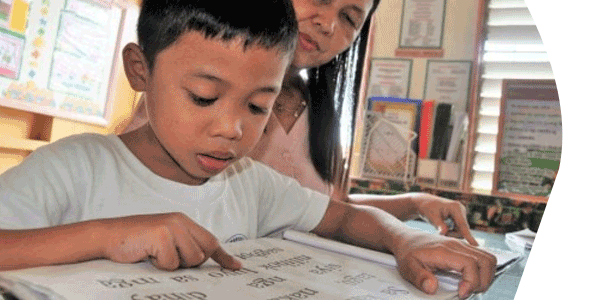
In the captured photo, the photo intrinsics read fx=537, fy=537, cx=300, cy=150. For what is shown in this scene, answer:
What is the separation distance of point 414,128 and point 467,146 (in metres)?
0.04

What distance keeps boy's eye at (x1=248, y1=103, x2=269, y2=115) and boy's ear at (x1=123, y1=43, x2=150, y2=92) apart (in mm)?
53

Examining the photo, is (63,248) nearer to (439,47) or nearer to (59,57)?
(59,57)

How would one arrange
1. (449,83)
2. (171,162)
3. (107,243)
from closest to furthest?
1. (107,243)
2. (171,162)
3. (449,83)

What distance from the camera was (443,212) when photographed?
0.40m

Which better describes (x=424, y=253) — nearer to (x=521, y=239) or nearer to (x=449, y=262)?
(x=449, y=262)

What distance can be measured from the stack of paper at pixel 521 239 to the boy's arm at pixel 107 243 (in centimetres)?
31

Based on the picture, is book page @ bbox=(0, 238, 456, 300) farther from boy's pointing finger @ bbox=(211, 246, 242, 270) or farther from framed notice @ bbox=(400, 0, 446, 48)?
framed notice @ bbox=(400, 0, 446, 48)

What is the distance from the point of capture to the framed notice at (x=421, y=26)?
0.40 m

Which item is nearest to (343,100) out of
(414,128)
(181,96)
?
(414,128)

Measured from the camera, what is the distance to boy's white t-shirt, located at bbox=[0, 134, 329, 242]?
24 centimetres

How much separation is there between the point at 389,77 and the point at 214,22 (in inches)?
7.8

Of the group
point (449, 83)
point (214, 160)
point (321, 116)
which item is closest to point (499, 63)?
point (449, 83)

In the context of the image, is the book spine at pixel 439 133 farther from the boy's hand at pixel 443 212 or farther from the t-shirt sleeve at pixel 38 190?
the t-shirt sleeve at pixel 38 190

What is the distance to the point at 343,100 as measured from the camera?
38 centimetres
